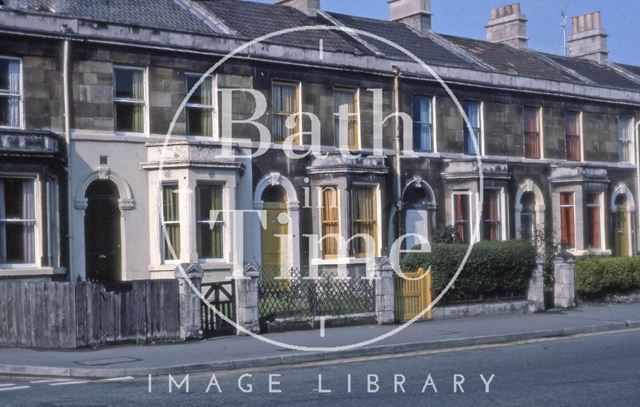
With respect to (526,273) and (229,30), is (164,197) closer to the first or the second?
(229,30)

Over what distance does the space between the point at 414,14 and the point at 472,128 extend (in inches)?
235

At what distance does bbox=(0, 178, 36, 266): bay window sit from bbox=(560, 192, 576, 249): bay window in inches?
735

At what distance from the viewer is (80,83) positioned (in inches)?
953

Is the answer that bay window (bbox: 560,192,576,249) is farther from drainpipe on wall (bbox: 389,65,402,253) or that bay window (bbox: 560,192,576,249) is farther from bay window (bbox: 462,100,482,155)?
drainpipe on wall (bbox: 389,65,402,253)

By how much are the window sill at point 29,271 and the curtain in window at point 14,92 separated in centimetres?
339

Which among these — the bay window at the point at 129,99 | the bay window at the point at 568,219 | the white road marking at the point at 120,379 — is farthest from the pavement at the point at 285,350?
the bay window at the point at 568,219

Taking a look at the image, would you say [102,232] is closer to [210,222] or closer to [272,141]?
[210,222]

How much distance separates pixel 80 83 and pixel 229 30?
202 inches

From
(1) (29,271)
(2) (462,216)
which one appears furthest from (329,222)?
(1) (29,271)

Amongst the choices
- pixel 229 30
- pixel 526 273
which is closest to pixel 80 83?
pixel 229 30

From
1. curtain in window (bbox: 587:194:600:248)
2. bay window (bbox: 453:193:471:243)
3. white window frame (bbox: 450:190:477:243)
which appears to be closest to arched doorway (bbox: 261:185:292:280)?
white window frame (bbox: 450:190:477:243)

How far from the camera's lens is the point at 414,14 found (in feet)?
119

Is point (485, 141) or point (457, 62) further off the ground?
point (457, 62)

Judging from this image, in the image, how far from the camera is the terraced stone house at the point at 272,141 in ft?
77.8
